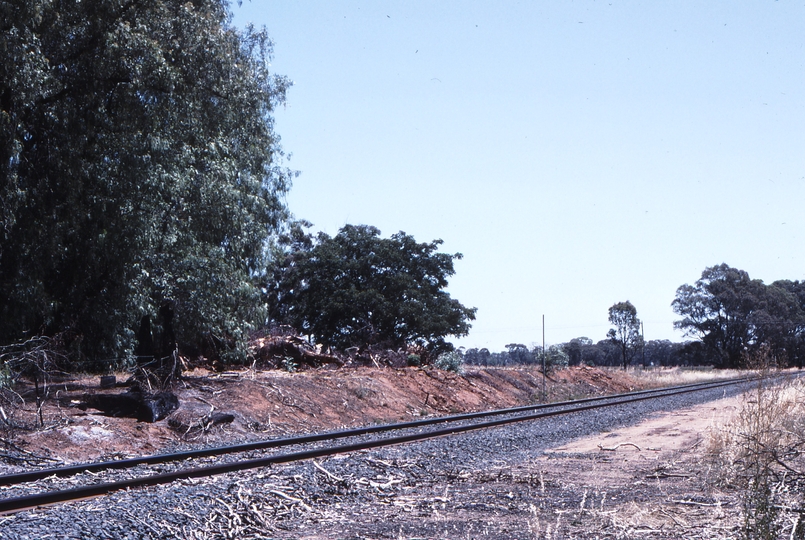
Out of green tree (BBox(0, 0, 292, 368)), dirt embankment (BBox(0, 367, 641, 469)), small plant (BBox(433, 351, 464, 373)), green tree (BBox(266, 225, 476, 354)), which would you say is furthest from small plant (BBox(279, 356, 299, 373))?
green tree (BBox(266, 225, 476, 354))

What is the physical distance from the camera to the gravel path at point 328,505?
6.16m

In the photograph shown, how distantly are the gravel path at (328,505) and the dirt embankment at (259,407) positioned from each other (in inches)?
171

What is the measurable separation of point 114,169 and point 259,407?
6308 mm

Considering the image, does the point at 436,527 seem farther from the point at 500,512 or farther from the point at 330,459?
the point at 330,459

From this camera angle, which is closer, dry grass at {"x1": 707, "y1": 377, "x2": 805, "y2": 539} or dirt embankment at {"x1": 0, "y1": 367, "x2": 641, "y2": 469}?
dry grass at {"x1": 707, "y1": 377, "x2": 805, "y2": 539}

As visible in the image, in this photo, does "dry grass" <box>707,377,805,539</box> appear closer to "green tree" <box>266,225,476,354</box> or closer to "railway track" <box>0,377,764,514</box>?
"railway track" <box>0,377,764,514</box>

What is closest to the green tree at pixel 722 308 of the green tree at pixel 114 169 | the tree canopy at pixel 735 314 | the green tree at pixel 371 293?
the tree canopy at pixel 735 314

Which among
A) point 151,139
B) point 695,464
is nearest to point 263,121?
point 151,139

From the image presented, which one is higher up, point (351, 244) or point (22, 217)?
point (351, 244)

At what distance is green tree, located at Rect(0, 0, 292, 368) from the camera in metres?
16.1

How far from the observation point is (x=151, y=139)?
16875mm

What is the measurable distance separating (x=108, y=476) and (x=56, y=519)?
3.01 m

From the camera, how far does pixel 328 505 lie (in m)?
7.52

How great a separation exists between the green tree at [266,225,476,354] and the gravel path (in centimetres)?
2944
